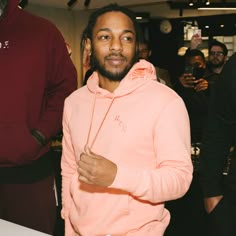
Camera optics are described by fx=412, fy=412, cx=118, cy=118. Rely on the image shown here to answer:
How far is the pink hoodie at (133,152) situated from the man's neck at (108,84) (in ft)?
0.12

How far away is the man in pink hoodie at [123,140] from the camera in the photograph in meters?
1.14

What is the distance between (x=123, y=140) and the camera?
127 cm

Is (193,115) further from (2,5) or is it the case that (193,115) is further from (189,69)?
(2,5)

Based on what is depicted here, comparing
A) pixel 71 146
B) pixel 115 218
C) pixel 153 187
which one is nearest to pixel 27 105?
pixel 71 146

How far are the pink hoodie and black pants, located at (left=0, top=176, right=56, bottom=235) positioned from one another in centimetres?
35

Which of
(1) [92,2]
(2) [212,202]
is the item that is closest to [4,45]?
(2) [212,202]

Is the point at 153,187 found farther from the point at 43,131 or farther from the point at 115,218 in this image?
the point at 43,131

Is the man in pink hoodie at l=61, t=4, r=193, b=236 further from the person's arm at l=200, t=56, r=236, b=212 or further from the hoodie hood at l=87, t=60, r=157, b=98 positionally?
the person's arm at l=200, t=56, r=236, b=212

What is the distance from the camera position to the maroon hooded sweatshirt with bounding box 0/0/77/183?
5.53 ft

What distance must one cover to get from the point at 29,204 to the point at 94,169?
0.80 meters

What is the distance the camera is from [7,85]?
1.69 metres

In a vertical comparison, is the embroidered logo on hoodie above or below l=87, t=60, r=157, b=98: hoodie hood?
above

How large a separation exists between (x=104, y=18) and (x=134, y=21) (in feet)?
0.36

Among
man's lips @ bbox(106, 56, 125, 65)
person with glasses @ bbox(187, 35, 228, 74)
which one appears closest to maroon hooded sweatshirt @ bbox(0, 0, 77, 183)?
man's lips @ bbox(106, 56, 125, 65)
